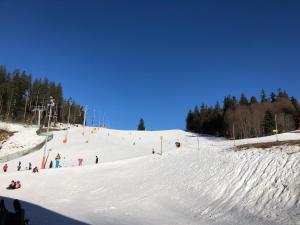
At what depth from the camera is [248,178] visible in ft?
66.7

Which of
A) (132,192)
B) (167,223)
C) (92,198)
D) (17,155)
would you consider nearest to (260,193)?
(167,223)

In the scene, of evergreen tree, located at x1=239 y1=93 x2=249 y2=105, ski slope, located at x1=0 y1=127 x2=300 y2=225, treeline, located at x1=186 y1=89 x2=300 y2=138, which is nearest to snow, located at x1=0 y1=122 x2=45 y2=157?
ski slope, located at x1=0 y1=127 x2=300 y2=225

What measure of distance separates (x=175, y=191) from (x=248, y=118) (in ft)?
268

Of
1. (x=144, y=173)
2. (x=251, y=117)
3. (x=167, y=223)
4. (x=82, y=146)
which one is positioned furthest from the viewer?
(x=251, y=117)

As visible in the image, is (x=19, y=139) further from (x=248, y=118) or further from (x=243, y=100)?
(x=243, y=100)

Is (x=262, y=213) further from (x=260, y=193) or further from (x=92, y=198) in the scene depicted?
(x=92, y=198)

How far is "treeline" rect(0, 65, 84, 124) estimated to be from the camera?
101 m

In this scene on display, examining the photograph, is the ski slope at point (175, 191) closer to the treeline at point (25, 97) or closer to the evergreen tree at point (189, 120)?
the treeline at point (25, 97)

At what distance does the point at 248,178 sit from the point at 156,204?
619 centimetres

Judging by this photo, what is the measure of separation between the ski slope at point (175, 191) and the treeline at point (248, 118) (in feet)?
154

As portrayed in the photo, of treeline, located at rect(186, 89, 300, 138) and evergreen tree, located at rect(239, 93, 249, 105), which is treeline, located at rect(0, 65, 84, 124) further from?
evergreen tree, located at rect(239, 93, 249, 105)

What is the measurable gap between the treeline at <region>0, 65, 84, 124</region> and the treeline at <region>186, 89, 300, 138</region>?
55.7m

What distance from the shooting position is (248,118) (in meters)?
98.9

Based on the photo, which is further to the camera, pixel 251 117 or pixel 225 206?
pixel 251 117
